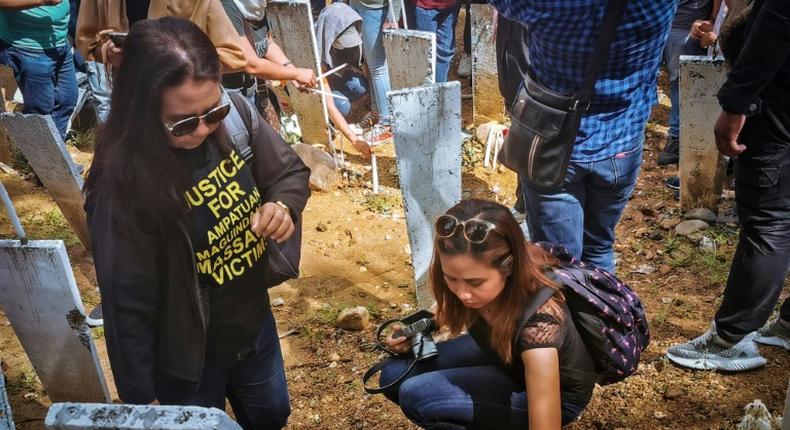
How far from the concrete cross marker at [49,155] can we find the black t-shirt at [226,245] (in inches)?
78.5

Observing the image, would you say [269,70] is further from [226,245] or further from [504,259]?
[504,259]

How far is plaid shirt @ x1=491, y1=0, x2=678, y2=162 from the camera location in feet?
8.25

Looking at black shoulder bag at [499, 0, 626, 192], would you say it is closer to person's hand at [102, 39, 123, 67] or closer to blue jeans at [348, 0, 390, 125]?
person's hand at [102, 39, 123, 67]

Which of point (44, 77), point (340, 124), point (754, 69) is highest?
point (754, 69)

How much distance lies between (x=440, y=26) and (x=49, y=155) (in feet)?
11.0

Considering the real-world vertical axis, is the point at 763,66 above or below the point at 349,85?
above

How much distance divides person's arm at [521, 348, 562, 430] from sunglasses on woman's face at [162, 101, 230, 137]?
1.14 m

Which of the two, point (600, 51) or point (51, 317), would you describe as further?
point (51, 317)

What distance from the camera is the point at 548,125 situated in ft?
8.85

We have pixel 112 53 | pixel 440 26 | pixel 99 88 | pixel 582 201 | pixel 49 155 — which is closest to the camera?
pixel 582 201

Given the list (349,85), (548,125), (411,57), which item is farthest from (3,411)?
(349,85)

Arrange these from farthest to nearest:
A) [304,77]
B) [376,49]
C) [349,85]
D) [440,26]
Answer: [349,85], [440,26], [376,49], [304,77]

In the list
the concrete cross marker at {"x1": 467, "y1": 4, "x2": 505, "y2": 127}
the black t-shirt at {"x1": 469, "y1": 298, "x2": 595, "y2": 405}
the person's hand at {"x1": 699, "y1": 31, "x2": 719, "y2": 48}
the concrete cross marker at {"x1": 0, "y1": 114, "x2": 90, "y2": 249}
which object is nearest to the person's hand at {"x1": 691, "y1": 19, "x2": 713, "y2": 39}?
the person's hand at {"x1": 699, "y1": 31, "x2": 719, "y2": 48}

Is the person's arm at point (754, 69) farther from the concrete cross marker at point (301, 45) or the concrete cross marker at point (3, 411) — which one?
the concrete cross marker at point (301, 45)
